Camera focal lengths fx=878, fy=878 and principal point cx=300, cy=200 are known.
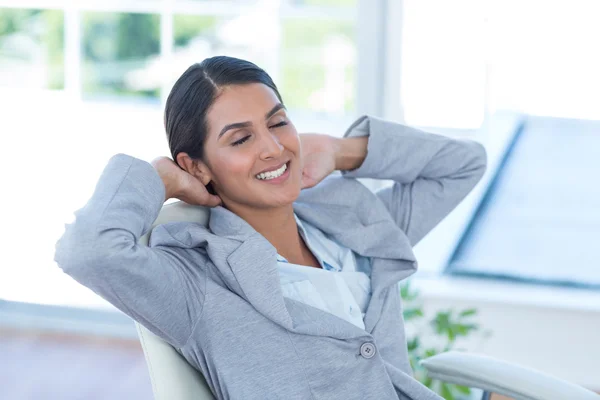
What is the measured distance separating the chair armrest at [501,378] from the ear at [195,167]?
0.57 metres

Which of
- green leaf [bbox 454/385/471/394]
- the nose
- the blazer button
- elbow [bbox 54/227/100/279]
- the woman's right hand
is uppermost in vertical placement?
the nose

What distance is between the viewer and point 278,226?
179 centimetres

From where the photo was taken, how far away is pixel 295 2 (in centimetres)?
459

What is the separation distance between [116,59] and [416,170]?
19.6ft

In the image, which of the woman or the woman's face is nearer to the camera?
the woman

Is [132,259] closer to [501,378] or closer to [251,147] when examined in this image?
[251,147]

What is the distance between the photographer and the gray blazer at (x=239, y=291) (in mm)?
1383

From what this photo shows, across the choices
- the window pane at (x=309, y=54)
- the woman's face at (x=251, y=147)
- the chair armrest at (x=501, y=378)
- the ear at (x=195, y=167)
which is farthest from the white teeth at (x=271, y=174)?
the window pane at (x=309, y=54)

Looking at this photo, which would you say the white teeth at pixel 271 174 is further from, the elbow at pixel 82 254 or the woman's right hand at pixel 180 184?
the elbow at pixel 82 254

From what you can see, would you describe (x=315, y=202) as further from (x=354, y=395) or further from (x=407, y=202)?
(x=354, y=395)

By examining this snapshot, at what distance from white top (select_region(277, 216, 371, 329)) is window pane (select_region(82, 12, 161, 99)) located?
532 centimetres

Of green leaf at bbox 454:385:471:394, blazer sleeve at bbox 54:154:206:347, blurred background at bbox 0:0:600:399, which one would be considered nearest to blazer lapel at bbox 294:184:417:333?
blazer sleeve at bbox 54:154:206:347

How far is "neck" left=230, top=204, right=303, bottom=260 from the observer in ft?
5.81

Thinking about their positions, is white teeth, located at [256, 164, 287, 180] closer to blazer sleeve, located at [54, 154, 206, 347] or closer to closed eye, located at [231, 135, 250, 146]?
closed eye, located at [231, 135, 250, 146]
